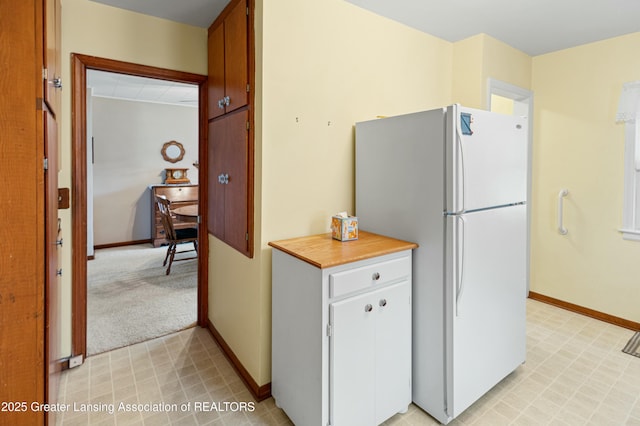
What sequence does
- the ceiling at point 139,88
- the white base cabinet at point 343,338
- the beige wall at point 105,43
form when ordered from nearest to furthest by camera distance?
1. the white base cabinet at point 343,338
2. the beige wall at point 105,43
3. the ceiling at point 139,88

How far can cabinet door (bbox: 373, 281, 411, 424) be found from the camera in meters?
1.73

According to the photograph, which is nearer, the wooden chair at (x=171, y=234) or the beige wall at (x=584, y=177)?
the beige wall at (x=584, y=177)

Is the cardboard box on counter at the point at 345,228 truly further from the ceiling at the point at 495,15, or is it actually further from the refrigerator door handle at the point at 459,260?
the ceiling at the point at 495,15

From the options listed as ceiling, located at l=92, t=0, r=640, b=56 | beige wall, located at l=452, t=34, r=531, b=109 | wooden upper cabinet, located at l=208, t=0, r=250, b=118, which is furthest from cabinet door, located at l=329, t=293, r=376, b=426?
beige wall, located at l=452, t=34, r=531, b=109

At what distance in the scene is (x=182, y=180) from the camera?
630 cm

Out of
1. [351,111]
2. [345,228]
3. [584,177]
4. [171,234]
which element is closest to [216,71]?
[351,111]

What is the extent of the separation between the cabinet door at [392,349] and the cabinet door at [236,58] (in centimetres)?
141

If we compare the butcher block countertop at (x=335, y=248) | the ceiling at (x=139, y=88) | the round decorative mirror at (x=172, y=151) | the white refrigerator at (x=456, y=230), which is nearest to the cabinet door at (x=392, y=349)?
the white refrigerator at (x=456, y=230)

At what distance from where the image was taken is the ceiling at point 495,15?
2.28 m

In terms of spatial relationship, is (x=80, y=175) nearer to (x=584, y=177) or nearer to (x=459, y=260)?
(x=459, y=260)

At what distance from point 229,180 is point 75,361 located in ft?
5.33

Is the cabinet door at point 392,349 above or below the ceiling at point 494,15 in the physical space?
below

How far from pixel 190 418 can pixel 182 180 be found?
5102 mm

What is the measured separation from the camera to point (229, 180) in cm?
232
